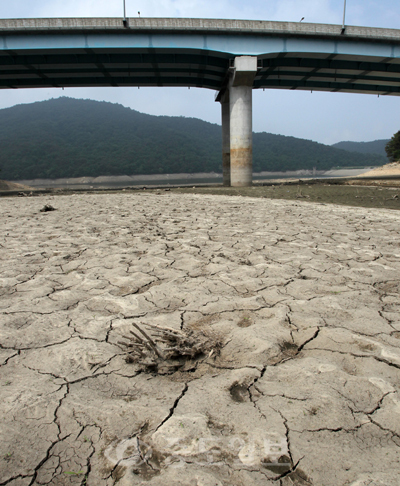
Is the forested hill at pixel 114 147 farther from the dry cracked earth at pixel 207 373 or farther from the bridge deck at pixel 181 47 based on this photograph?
the dry cracked earth at pixel 207 373

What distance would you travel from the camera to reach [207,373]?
1.37m

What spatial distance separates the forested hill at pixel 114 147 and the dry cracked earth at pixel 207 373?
201 ft

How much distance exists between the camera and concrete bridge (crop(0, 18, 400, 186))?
13039 millimetres

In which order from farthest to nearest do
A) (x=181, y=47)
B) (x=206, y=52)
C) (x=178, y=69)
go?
(x=178, y=69) → (x=206, y=52) → (x=181, y=47)

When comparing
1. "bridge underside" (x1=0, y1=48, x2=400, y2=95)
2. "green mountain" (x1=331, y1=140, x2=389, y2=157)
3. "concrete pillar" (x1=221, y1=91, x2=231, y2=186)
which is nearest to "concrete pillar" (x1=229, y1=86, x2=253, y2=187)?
"bridge underside" (x1=0, y1=48, x2=400, y2=95)

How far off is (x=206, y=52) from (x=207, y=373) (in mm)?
15748

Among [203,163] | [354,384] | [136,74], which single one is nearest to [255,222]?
[354,384]

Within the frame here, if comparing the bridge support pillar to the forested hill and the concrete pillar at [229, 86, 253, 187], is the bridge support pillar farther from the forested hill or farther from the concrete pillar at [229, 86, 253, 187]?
the forested hill

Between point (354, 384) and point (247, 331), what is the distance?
57cm

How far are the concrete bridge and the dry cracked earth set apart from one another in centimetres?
1313

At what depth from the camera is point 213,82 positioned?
1917 cm

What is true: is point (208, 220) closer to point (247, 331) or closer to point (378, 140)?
point (247, 331)

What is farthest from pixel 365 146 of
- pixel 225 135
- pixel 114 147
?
pixel 225 135

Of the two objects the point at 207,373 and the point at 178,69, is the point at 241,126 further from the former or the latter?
the point at 207,373
